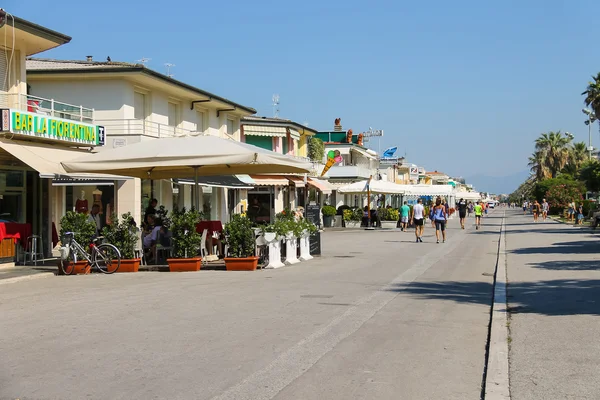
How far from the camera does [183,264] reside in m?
16.6

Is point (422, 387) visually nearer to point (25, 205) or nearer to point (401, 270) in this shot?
point (401, 270)

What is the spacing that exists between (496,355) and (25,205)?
15096 mm

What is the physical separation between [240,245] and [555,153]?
10097 centimetres

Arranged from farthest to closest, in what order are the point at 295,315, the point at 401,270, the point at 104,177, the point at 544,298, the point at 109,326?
the point at 104,177
the point at 401,270
the point at 544,298
the point at 295,315
the point at 109,326

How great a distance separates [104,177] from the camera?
20703mm

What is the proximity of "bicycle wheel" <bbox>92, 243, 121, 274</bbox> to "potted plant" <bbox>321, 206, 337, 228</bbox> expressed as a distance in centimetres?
3155

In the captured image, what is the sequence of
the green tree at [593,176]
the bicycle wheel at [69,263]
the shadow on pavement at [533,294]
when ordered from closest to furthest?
1. the shadow on pavement at [533,294]
2. the bicycle wheel at [69,263]
3. the green tree at [593,176]

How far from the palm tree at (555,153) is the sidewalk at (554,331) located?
9705cm

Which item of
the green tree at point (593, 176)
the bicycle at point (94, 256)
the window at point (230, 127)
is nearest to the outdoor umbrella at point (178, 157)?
the bicycle at point (94, 256)

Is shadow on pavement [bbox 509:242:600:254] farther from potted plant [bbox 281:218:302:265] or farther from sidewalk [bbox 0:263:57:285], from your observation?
sidewalk [bbox 0:263:57:285]

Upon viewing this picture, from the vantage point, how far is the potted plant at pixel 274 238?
17062mm

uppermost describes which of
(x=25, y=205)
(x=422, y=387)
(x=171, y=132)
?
(x=171, y=132)

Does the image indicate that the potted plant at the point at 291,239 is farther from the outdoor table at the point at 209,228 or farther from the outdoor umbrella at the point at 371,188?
the outdoor umbrella at the point at 371,188

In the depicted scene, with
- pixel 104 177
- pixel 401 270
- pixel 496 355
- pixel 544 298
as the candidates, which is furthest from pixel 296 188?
pixel 496 355
